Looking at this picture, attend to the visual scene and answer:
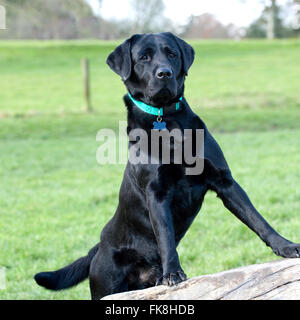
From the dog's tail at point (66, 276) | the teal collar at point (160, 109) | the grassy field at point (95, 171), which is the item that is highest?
the teal collar at point (160, 109)

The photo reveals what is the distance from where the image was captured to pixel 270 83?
2283 cm

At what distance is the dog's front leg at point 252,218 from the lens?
271 centimetres

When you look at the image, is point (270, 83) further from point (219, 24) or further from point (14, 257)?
point (219, 24)

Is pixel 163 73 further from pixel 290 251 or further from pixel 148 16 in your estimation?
pixel 148 16

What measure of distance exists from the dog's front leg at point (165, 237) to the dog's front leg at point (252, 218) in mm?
335

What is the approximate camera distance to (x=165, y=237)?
8.97 ft

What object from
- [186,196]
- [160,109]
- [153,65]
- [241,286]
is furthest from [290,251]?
[153,65]

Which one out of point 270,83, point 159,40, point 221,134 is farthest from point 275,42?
point 159,40

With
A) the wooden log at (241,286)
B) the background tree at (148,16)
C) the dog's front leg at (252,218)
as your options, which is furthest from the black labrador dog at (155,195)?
the background tree at (148,16)

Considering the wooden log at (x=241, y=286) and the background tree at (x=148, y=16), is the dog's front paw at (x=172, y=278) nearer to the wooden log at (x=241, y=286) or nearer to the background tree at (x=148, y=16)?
the wooden log at (x=241, y=286)

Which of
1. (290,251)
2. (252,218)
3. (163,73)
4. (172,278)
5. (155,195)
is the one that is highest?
(163,73)

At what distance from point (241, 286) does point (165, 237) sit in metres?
0.48

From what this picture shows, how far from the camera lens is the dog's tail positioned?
3.30 meters

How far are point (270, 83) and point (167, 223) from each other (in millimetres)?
21061
